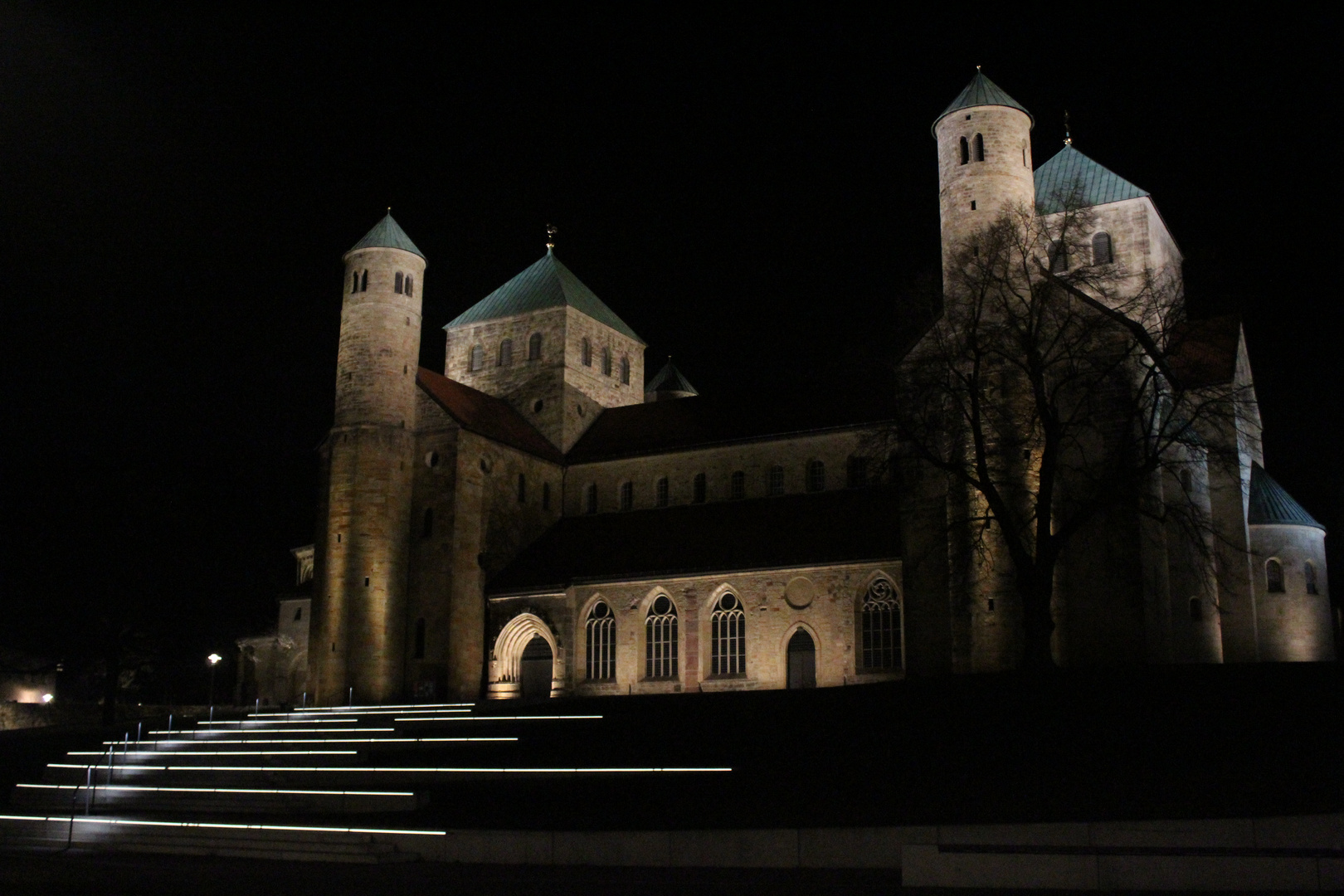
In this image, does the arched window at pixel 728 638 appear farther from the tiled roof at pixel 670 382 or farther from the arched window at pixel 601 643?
the tiled roof at pixel 670 382

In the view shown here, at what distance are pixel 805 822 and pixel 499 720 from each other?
15169mm

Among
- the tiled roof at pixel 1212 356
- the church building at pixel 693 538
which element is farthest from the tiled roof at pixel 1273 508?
the tiled roof at pixel 1212 356

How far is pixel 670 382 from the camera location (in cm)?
7019

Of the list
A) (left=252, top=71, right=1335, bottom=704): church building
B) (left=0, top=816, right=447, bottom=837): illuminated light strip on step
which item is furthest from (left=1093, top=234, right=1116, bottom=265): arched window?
(left=0, top=816, right=447, bottom=837): illuminated light strip on step

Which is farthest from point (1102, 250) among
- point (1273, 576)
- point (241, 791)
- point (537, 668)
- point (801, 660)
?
point (241, 791)

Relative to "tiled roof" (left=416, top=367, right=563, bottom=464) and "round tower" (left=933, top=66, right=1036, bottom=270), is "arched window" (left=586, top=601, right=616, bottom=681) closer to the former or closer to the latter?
"tiled roof" (left=416, top=367, right=563, bottom=464)

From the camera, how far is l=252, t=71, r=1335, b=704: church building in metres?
38.3

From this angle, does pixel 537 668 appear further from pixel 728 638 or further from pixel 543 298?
pixel 543 298

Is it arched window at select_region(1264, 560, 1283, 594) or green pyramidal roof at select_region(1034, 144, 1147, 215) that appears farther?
green pyramidal roof at select_region(1034, 144, 1147, 215)

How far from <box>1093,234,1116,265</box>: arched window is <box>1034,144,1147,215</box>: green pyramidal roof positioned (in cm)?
123

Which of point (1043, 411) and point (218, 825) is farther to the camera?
point (1043, 411)

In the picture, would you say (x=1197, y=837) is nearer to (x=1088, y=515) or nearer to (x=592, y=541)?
(x=1088, y=515)

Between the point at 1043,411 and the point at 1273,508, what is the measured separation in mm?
15231

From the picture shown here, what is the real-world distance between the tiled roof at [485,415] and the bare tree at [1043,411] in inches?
694
